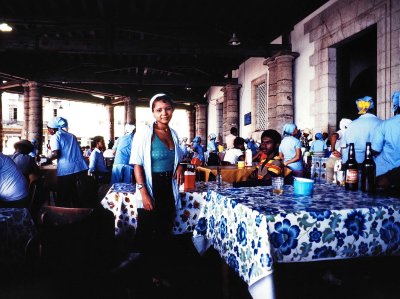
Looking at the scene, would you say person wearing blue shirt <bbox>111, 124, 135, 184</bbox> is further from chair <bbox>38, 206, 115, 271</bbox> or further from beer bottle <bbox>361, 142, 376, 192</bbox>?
beer bottle <bbox>361, 142, 376, 192</bbox>

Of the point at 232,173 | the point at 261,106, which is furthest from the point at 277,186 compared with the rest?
the point at 261,106

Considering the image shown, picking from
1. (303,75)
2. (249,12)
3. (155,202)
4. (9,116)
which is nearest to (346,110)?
(303,75)

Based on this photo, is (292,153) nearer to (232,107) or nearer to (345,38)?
(345,38)

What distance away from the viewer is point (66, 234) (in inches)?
61.1

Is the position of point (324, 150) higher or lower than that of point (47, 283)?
higher

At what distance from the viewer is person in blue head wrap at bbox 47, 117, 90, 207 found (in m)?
5.02

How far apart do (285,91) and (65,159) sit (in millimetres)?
6260

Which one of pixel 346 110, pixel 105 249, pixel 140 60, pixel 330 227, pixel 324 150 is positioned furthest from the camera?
pixel 140 60

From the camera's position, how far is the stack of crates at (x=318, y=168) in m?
7.03

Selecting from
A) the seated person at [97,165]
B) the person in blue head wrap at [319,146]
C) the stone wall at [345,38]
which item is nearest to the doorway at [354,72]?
the stone wall at [345,38]

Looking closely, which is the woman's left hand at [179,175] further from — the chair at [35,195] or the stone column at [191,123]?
the stone column at [191,123]

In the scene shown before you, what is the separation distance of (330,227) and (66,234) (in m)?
1.34

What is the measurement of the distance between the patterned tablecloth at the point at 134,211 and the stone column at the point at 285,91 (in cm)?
642

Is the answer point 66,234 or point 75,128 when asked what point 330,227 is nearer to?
point 66,234
